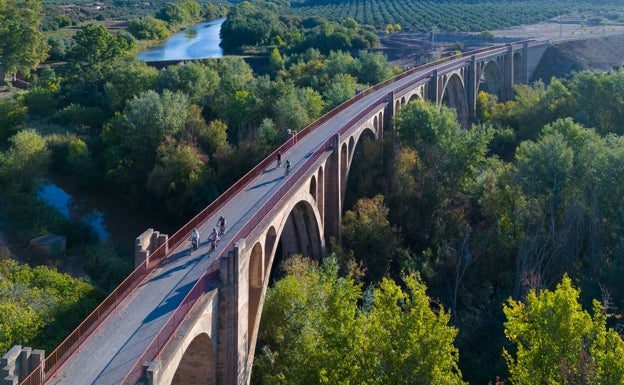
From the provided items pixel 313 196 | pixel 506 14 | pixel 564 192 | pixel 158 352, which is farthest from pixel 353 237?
pixel 506 14

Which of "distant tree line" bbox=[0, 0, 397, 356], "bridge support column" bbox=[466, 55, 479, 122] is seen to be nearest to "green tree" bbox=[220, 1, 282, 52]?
"distant tree line" bbox=[0, 0, 397, 356]

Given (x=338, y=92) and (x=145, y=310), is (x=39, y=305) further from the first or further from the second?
(x=338, y=92)

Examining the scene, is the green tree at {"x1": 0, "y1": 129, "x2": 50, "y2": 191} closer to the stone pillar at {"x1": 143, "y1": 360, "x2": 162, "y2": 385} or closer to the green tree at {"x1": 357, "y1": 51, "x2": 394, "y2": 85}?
the stone pillar at {"x1": 143, "y1": 360, "x2": 162, "y2": 385}

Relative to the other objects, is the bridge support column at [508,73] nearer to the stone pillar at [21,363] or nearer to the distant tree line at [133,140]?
the distant tree line at [133,140]

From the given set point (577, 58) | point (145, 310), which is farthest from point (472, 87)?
point (145, 310)

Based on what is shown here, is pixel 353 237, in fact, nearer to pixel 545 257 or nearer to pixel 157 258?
pixel 545 257
